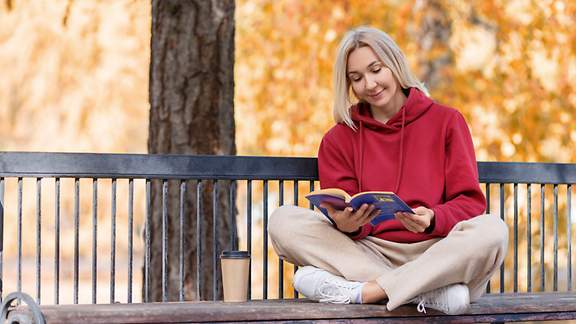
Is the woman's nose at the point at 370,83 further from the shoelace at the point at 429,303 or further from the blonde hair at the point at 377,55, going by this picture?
the shoelace at the point at 429,303

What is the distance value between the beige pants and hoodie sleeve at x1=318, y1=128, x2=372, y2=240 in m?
0.11

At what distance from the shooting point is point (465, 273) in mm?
3479

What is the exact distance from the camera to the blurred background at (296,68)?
8.34 m

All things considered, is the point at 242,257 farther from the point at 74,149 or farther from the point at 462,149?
the point at 74,149

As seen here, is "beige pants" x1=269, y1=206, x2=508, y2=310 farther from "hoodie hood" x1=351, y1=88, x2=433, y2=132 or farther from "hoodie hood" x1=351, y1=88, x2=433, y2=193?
"hoodie hood" x1=351, y1=88, x2=433, y2=132

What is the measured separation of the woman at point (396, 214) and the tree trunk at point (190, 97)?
99cm

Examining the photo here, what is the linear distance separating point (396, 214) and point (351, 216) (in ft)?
0.49

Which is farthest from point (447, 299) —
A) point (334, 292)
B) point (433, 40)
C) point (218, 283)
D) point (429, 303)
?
point (433, 40)

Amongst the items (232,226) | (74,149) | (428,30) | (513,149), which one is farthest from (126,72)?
(232,226)

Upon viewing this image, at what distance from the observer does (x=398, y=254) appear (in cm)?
371

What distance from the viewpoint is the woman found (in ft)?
11.4

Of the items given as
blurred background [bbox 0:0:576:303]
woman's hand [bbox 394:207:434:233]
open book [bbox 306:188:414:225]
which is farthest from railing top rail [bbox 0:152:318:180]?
blurred background [bbox 0:0:576:303]

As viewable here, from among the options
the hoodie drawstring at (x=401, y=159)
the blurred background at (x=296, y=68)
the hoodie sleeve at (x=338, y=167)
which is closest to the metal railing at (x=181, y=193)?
the hoodie sleeve at (x=338, y=167)

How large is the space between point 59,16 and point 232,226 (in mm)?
4791
